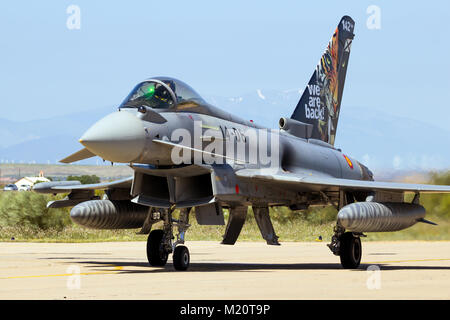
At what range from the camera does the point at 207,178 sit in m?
15.8

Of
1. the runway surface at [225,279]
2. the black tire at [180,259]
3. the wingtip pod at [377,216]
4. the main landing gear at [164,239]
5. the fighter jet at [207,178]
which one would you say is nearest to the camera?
the runway surface at [225,279]

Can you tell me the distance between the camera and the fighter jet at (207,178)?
1437 centimetres

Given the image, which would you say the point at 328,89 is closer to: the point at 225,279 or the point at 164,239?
the point at 164,239

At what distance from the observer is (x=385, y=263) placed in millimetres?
18703

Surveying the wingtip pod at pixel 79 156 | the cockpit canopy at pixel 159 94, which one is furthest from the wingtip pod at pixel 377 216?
the wingtip pod at pixel 79 156

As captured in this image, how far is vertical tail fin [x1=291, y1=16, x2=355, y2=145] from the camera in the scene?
20219 millimetres

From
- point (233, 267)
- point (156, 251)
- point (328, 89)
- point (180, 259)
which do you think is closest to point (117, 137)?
point (180, 259)

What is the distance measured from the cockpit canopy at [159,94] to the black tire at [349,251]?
4465 millimetres

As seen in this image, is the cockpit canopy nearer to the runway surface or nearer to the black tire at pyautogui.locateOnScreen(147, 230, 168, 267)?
the black tire at pyautogui.locateOnScreen(147, 230, 168, 267)

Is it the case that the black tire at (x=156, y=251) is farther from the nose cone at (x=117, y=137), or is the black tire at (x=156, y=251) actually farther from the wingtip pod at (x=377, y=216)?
the wingtip pod at (x=377, y=216)

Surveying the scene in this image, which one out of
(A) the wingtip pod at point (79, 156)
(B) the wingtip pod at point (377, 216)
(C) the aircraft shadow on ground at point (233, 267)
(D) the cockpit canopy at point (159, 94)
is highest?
(D) the cockpit canopy at point (159, 94)

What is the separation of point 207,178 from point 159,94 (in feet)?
6.77
